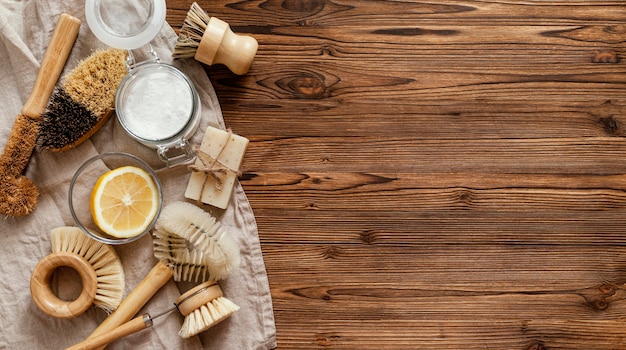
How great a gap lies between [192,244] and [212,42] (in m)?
0.35

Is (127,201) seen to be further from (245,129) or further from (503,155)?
(503,155)

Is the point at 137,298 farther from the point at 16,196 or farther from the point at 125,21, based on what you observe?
the point at 125,21

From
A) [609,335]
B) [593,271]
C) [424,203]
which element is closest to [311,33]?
[424,203]

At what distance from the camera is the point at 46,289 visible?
1.01 m

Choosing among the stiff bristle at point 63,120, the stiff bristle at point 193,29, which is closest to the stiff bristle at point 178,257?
the stiff bristle at point 63,120

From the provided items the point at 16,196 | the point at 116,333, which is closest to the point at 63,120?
the point at 16,196

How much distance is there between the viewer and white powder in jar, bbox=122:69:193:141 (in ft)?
3.29

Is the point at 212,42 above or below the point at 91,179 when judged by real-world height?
above

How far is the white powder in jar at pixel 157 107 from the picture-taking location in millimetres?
1002

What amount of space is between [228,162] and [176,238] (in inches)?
6.3

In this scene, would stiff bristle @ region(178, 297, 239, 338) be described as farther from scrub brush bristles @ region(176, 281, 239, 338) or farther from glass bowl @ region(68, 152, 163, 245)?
glass bowl @ region(68, 152, 163, 245)

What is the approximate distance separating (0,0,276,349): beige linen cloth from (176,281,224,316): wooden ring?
0.14 ft

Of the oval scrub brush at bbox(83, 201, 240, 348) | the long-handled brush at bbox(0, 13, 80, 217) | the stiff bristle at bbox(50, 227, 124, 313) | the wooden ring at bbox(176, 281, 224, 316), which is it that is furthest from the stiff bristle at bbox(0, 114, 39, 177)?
the wooden ring at bbox(176, 281, 224, 316)

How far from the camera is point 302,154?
1.09 meters
